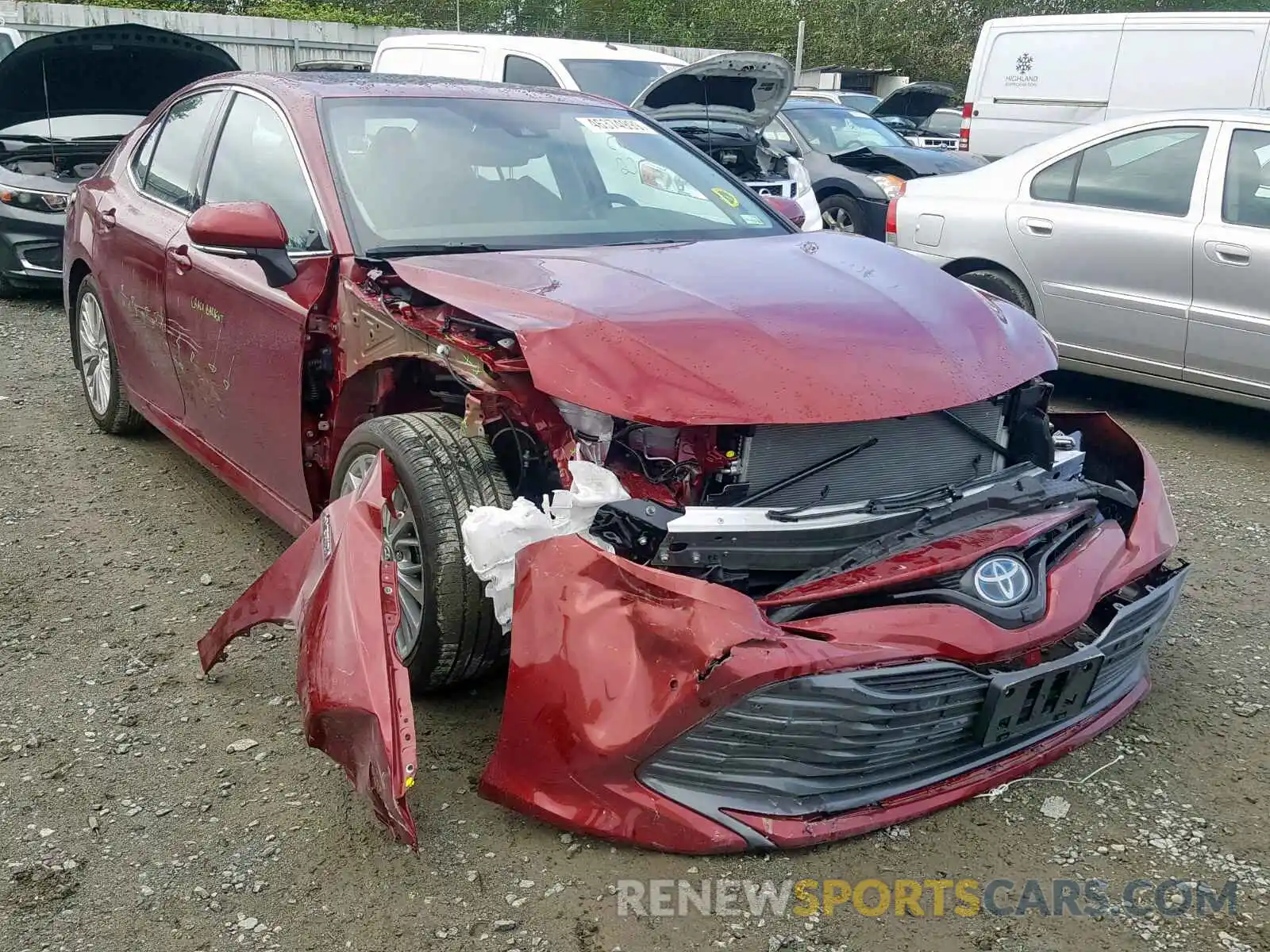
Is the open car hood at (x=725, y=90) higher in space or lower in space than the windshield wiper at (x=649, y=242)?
higher

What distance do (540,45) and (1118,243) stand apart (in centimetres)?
461

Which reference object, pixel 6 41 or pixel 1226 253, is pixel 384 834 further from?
pixel 6 41

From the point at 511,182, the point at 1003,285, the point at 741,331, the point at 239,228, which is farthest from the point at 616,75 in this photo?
the point at 741,331

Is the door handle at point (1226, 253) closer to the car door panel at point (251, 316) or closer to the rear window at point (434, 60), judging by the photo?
the car door panel at point (251, 316)

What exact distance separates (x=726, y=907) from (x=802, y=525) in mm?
811

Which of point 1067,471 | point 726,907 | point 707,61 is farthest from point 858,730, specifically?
point 707,61

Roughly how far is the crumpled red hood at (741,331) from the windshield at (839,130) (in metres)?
7.91

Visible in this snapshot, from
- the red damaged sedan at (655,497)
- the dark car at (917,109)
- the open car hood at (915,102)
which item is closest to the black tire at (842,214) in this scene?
the dark car at (917,109)

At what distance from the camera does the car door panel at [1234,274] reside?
5.25m

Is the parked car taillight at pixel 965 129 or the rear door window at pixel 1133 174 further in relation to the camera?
the parked car taillight at pixel 965 129

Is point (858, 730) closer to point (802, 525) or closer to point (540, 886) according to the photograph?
point (802, 525)

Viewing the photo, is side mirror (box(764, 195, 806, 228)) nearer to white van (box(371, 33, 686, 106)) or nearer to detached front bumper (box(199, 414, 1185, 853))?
detached front bumper (box(199, 414, 1185, 853))

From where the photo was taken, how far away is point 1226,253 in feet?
17.5

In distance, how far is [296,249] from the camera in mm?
3441
